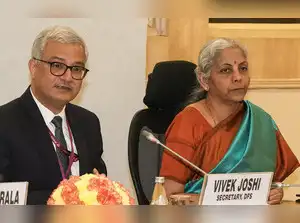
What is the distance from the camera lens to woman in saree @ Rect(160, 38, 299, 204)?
2.40 meters

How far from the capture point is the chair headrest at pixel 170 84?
8.34 feet

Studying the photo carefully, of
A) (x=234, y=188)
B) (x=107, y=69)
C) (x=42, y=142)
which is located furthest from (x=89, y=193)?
(x=107, y=69)

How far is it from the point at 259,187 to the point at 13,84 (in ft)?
5.16

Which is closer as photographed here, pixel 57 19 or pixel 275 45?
pixel 57 19

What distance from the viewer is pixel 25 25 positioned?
311 cm

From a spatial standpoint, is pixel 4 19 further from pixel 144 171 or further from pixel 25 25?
pixel 144 171

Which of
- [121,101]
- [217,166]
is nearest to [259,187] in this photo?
[217,166]

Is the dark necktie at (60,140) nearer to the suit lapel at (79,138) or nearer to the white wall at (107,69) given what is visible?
the suit lapel at (79,138)

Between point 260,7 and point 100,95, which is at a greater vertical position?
point 260,7

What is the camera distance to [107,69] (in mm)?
3230

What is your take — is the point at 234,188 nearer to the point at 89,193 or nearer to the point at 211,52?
the point at 89,193

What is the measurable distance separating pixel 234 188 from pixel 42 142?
693 millimetres

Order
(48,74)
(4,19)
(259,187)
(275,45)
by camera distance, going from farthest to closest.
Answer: (275,45) < (4,19) < (48,74) < (259,187)

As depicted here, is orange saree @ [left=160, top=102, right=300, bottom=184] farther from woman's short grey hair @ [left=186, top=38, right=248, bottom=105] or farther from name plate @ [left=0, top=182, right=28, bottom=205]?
name plate @ [left=0, top=182, right=28, bottom=205]
